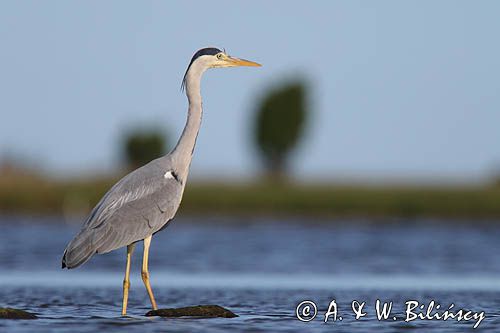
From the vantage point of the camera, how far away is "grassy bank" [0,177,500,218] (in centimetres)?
4941

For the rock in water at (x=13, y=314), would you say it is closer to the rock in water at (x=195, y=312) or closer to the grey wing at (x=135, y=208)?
the grey wing at (x=135, y=208)

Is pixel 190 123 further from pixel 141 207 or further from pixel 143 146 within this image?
pixel 143 146

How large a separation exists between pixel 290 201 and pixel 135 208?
37.1 metres

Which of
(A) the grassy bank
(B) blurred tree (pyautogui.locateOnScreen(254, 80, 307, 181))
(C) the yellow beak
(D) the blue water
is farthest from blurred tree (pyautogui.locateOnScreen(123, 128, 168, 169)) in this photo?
(C) the yellow beak

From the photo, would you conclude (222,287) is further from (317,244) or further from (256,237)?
(256,237)

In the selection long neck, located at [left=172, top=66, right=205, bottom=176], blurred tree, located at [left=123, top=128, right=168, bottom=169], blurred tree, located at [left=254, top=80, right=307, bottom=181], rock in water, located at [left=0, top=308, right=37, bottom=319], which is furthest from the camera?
blurred tree, located at [left=254, top=80, right=307, bottom=181]

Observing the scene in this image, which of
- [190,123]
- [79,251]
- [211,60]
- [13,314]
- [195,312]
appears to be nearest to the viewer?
[13,314]

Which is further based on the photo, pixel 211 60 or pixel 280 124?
pixel 280 124

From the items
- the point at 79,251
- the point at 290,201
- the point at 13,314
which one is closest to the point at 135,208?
the point at 79,251

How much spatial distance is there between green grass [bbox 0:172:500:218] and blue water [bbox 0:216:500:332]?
9646 mm

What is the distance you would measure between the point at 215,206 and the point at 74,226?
9464mm

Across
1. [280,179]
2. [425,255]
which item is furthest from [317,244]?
[280,179]

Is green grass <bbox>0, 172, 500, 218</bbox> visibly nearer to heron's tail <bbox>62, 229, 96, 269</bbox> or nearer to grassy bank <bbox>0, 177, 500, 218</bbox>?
grassy bank <bbox>0, 177, 500, 218</bbox>

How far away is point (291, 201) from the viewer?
5019 centimetres
